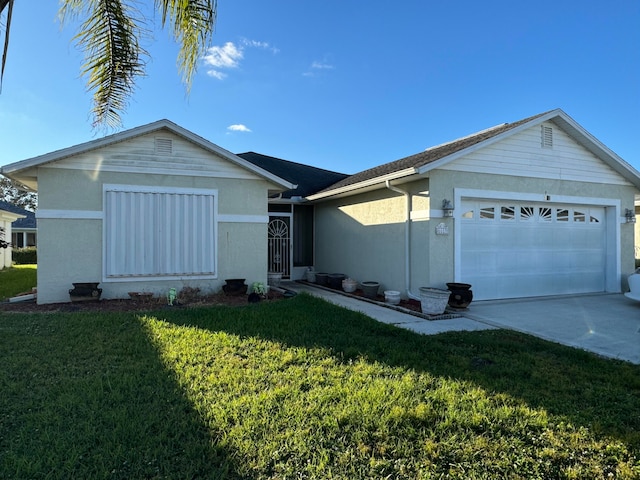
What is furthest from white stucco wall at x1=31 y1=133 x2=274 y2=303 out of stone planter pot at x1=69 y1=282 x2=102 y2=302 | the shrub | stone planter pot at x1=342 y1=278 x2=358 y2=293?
the shrub

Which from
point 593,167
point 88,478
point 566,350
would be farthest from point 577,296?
point 88,478

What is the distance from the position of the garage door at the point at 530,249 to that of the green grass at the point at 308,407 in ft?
12.0

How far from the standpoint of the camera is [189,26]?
416 cm

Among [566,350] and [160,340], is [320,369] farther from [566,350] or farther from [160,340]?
[566,350]

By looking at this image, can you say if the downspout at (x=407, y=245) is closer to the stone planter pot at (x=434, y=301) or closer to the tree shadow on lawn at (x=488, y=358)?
the stone planter pot at (x=434, y=301)

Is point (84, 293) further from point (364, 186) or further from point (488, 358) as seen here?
point (488, 358)

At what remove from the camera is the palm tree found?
4004mm

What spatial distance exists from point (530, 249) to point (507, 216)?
114 cm

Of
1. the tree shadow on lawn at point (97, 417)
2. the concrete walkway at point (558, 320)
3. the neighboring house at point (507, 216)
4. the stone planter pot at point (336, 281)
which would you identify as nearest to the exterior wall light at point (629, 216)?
the neighboring house at point (507, 216)

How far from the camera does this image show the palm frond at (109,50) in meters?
4.15

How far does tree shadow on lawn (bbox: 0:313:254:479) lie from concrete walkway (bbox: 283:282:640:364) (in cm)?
438

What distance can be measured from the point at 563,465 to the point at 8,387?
5142mm

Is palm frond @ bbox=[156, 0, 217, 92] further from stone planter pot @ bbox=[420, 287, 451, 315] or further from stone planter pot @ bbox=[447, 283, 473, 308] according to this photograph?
stone planter pot @ bbox=[447, 283, 473, 308]

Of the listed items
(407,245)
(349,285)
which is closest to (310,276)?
(349,285)
